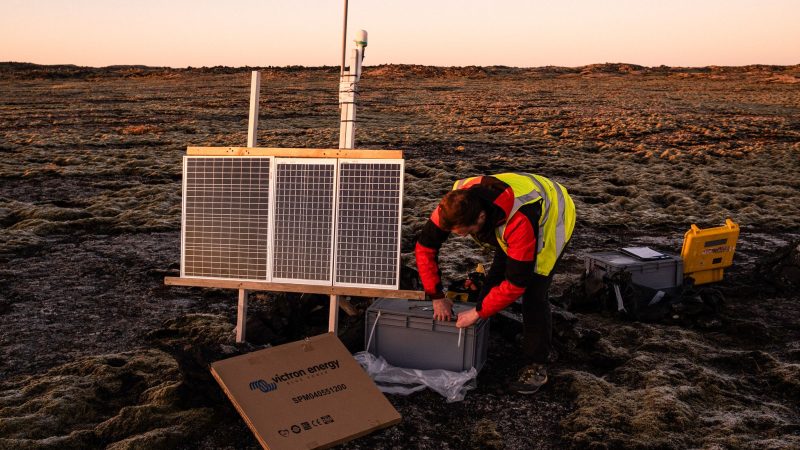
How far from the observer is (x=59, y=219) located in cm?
1011

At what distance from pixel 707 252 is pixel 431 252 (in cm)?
406

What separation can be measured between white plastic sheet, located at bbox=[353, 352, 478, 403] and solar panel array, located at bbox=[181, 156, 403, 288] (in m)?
0.62

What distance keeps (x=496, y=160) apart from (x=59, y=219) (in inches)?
403

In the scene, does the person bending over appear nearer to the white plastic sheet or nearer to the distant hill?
the white plastic sheet

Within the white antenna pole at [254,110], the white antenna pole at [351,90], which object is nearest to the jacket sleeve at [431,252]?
the white antenna pole at [351,90]

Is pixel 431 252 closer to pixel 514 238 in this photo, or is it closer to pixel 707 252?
pixel 514 238

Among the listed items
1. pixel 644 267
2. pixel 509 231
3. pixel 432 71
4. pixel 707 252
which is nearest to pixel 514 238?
pixel 509 231

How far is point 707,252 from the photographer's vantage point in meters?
7.08

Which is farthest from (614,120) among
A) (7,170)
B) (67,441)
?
(67,441)

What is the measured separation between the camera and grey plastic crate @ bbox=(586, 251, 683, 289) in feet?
21.0

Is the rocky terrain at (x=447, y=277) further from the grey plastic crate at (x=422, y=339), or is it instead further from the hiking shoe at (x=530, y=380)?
the grey plastic crate at (x=422, y=339)

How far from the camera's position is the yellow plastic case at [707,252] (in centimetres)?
692

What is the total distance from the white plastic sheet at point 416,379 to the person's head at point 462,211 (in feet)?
4.08

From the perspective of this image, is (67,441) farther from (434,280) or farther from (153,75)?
(153,75)
